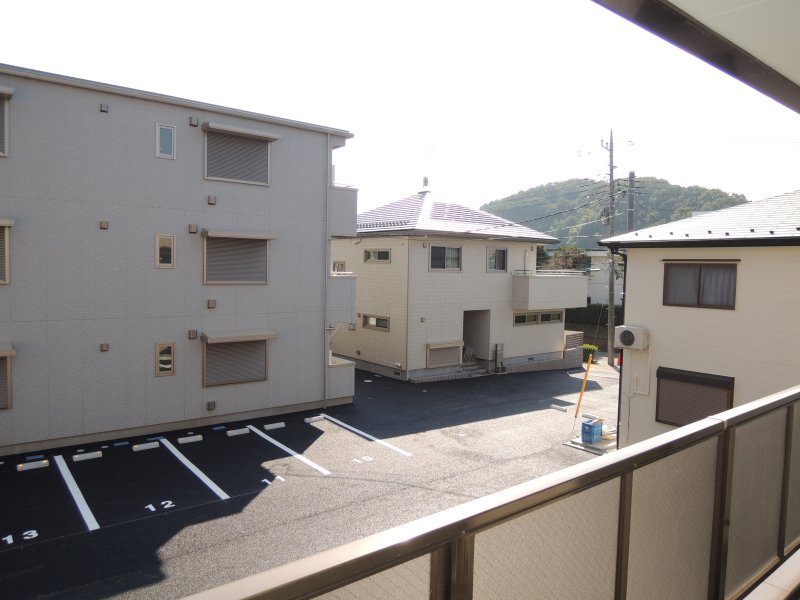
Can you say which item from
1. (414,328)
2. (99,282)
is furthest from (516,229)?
(99,282)

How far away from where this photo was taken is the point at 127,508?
748 centimetres

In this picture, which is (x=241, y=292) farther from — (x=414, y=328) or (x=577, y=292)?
(x=577, y=292)

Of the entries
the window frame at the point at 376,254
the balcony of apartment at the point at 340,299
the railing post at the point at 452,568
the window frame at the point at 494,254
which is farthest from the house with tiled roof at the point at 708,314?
the railing post at the point at 452,568

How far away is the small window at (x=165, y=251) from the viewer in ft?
35.4

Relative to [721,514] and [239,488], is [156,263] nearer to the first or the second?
[239,488]

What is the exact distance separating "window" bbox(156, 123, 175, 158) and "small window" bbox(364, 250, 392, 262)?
7.76 meters

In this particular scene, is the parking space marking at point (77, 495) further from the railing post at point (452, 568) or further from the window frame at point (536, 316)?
the window frame at point (536, 316)

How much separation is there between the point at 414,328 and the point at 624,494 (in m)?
14.9

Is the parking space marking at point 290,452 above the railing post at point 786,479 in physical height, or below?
below

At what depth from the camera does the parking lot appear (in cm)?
612

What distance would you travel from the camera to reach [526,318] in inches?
776

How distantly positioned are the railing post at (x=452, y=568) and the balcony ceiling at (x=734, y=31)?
6.24 feet

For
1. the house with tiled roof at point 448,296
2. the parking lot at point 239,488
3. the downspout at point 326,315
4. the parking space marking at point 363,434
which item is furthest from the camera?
the house with tiled roof at point 448,296

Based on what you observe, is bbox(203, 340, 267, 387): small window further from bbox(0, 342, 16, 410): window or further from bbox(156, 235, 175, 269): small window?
bbox(0, 342, 16, 410): window
